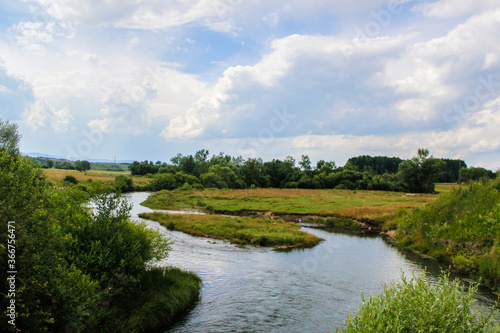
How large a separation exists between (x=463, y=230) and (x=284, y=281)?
21856 mm

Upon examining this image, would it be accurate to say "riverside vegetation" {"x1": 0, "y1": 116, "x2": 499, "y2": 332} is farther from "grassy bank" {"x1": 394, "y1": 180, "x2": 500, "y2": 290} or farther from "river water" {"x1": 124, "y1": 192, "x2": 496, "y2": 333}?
"river water" {"x1": 124, "y1": 192, "x2": 496, "y2": 333}

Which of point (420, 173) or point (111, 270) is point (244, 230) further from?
point (420, 173)

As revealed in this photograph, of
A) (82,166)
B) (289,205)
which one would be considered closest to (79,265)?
(289,205)

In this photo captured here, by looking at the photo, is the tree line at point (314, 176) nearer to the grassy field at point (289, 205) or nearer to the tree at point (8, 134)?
the grassy field at point (289, 205)

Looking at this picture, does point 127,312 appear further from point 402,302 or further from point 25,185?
point 402,302

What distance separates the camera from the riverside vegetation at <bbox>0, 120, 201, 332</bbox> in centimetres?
1086

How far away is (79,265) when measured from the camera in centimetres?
1636

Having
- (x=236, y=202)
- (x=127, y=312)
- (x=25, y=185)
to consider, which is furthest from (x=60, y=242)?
(x=236, y=202)

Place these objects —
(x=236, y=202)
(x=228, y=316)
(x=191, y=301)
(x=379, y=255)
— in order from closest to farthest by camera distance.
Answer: (x=228, y=316)
(x=191, y=301)
(x=379, y=255)
(x=236, y=202)

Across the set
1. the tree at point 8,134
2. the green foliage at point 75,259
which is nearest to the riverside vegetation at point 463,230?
the green foliage at point 75,259

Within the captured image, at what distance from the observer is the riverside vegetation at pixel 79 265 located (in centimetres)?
1086

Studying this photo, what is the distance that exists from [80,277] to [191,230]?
107 feet

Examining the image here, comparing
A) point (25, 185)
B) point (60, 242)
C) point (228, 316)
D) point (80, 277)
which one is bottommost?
point (228, 316)

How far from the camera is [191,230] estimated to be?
46031 mm
